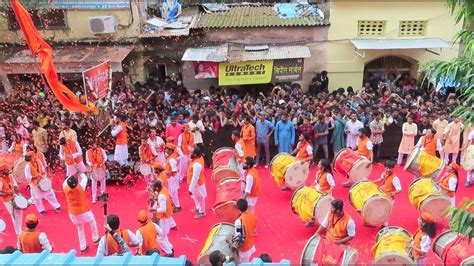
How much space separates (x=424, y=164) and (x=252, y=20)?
803 centimetres

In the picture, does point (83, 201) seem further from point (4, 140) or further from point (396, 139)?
point (396, 139)

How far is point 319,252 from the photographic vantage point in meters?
6.30

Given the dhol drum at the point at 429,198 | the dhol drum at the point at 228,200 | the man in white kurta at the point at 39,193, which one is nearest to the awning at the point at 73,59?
the man in white kurta at the point at 39,193

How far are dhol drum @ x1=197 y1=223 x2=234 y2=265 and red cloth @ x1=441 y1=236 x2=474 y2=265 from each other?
302 centimetres

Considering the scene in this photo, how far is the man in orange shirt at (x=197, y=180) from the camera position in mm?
8586

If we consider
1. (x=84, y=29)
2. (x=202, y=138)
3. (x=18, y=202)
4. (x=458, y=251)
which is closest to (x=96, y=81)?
(x=202, y=138)

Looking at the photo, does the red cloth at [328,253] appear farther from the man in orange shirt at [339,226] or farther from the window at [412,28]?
the window at [412,28]

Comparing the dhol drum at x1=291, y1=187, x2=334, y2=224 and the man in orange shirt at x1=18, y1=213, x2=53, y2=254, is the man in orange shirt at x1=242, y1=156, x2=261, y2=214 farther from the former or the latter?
the man in orange shirt at x1=18, y1=213, x2=53, y2=254

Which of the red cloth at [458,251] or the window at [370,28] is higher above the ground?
the window at [370,28]

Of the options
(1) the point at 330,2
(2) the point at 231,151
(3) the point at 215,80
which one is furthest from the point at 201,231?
(1) the point at 330,2

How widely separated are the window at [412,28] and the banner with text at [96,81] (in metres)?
9.50

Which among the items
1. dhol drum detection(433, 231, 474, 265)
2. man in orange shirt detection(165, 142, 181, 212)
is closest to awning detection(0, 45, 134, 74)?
man in orange shirt detection(165, 142, 181, 212)

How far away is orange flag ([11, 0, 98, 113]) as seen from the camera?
781cm

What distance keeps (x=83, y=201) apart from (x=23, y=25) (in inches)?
121
